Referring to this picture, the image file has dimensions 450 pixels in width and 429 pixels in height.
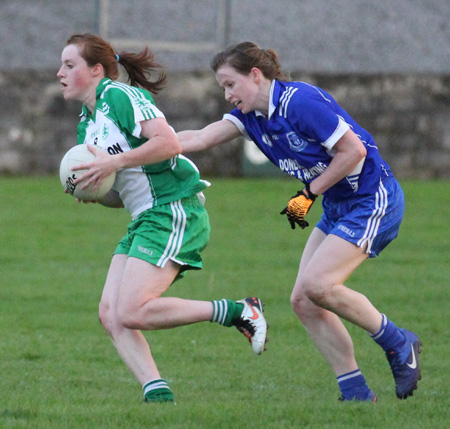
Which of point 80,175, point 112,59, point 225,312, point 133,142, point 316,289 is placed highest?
point 112,59

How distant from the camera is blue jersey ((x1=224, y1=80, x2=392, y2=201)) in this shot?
5.08m

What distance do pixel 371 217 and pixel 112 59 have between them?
1.65 meters

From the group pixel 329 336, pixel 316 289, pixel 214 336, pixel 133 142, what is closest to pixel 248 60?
pixel 133 142

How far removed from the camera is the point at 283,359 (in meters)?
6.85

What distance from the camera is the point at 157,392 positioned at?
5.21 m

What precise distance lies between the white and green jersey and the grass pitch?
1.11 meters

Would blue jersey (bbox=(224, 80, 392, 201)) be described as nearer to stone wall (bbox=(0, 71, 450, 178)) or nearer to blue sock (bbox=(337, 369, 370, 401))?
blue sock (bbox=(337, 369, 370, 401))

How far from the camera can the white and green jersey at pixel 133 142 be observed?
5.15m

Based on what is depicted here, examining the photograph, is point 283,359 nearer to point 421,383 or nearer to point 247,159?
point 421,383

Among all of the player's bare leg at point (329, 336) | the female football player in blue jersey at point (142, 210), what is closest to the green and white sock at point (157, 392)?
the female football player in blue jersey at point (142, 210)

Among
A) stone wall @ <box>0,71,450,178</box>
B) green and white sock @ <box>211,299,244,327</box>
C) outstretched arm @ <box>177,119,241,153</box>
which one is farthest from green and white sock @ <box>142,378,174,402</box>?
stone wall @ <box>0,71,450,178</box>

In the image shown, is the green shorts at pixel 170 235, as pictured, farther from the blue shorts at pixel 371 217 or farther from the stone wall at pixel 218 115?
the stone wall at pixel 218 115

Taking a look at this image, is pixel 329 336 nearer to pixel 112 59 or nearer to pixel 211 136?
pixel 211 136

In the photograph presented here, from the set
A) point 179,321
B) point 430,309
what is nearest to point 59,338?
point 179,321
